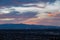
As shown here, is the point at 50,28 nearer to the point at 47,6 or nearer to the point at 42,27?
the point at 42,27

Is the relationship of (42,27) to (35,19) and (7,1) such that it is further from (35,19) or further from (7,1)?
(7,1)

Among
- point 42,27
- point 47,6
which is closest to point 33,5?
point 47,6
